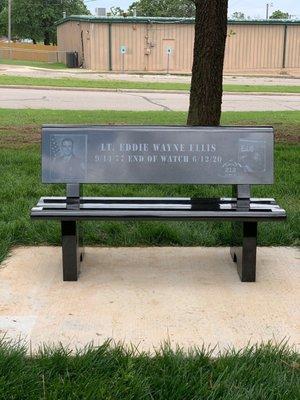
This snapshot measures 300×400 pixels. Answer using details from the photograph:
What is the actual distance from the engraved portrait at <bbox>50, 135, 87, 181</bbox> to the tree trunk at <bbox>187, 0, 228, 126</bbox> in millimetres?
3624

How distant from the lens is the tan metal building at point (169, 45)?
41438 millimetres

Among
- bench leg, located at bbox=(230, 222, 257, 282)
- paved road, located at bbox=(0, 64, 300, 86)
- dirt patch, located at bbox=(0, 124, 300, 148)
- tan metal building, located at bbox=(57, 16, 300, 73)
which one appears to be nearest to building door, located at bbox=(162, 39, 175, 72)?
tan metal building, located at bbox=(57, 16, 300, 73)

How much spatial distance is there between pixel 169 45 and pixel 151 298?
3993 centimetres

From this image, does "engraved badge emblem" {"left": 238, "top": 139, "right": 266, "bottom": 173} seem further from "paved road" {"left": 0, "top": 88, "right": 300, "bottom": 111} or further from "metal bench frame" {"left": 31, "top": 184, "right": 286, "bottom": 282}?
"paved road" {"left": 0, "top": 88, "right": 300, "bottom": 111}

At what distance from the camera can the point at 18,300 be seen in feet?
12.4

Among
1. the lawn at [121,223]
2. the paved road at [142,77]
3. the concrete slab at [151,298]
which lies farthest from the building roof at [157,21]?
the concrete slab at [151,298]

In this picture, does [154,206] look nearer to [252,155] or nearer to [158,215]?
[158,215]

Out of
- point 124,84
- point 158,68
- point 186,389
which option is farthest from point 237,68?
point 186,389

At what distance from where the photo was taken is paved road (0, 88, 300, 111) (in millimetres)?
17375

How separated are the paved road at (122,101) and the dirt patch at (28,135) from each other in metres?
5.68

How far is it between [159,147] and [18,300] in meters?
1.38

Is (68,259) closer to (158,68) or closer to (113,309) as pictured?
(113,309)

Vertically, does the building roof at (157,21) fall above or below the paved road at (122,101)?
above

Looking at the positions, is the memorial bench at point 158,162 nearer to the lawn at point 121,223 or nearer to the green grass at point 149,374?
the lawn at point 121,223
